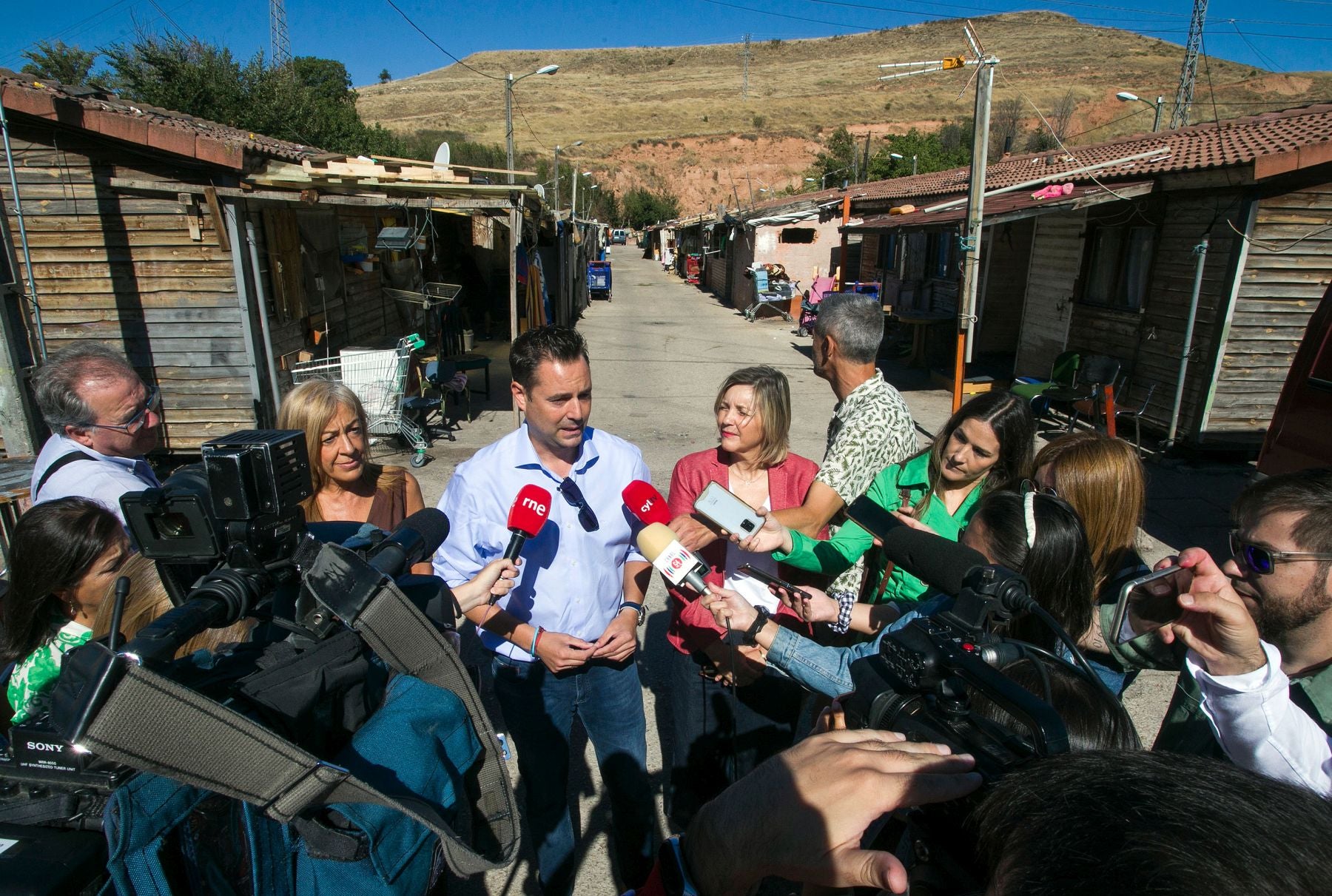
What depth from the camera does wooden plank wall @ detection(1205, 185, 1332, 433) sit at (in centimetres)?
812

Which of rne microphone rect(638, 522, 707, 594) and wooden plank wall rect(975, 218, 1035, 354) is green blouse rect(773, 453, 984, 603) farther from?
wooden plank wall rect(975, 218, 1035, 354)

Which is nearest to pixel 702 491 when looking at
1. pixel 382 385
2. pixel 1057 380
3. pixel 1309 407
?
pixel 1309 407

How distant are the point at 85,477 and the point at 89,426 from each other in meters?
0.22

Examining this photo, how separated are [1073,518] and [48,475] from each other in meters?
3.32

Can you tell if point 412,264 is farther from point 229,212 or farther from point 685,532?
point 685,532

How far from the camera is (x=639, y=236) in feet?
205

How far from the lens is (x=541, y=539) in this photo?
2375 mm

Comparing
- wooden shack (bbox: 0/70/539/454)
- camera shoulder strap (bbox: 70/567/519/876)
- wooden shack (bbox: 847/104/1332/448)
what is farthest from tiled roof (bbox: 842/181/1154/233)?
camera shoulder strap (bbox: 70/567/519/876)

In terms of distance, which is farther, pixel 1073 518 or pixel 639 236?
pixel 639 236

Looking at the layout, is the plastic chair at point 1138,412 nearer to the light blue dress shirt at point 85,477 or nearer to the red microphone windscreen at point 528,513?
the red microphone windscreen at point 528,513

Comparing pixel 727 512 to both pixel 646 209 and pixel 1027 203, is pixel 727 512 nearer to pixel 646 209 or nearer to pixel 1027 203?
pixel 1027 203

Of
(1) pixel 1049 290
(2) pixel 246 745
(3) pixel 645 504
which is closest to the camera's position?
(2) pixel 246 745

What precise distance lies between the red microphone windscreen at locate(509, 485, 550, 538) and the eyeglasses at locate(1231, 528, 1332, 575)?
1.68 metres

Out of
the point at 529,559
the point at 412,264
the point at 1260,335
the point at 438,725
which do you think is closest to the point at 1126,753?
the point at 438,725
